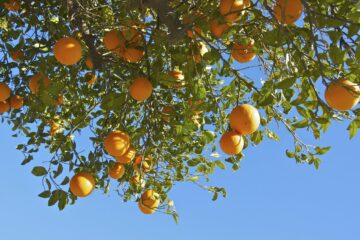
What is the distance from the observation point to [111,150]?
9.07ft

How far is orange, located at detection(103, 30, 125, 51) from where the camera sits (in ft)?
8.96

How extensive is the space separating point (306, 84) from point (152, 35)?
32.2 inches

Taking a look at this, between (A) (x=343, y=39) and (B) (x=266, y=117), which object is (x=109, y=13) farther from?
(A) (x=343, y=39)

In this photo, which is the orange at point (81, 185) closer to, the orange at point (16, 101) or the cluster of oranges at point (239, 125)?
the cluster of oranges at point (239, 125)

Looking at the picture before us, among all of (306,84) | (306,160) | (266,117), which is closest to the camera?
(306,84)

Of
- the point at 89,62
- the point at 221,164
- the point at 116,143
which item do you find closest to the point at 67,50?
the point at 116,143

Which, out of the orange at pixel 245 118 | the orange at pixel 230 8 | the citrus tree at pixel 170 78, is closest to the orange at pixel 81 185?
the citrus tree at pixel 170 78

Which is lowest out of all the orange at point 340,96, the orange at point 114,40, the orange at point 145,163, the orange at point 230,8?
the orange at point 340,96

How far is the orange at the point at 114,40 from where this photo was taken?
108 inches

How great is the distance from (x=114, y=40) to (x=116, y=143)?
1.91 feet

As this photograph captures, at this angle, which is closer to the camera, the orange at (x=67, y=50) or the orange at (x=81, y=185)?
the orange at (x=67, y=50)

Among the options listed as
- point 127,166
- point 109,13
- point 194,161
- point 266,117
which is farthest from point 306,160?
point 109,13

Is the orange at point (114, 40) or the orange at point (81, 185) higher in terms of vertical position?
the orange at point (114, 40)

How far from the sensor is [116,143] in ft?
9.05
